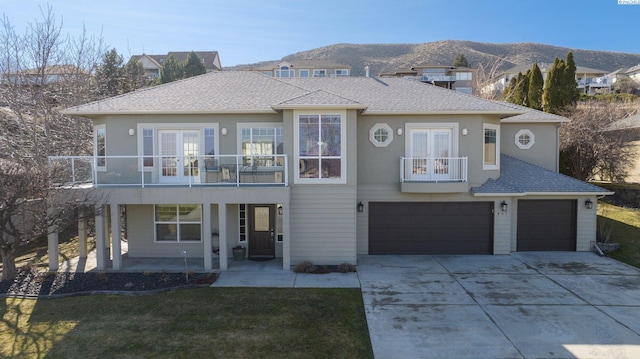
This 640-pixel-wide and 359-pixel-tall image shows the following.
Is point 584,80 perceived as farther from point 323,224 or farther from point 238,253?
point 238,253

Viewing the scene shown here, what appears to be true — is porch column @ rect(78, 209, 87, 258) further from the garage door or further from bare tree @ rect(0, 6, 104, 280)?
the garage door

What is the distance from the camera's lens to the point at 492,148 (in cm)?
1278

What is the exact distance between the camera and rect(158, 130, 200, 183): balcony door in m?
11.0

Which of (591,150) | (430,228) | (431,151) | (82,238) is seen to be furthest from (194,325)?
(591,150)

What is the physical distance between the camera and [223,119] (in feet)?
38.4

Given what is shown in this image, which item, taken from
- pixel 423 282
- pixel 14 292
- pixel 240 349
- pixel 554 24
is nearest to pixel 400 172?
pixel 423 282

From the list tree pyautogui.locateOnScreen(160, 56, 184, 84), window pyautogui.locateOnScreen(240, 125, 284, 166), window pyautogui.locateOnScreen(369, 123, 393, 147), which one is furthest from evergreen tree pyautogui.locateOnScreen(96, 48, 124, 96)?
window pyautogui.locateOnScreen(369, 123, 393, 147)

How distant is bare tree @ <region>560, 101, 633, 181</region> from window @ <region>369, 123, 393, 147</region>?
1318 cm

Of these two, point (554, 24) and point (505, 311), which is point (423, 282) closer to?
point (505, 311)

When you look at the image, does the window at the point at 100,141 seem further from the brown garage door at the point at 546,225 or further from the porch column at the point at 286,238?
the brown garage door at the point at 546,225

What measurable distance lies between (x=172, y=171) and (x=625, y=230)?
16818 millimetres

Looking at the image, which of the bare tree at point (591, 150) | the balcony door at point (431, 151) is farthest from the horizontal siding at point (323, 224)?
the bare tree at point (591, 150)

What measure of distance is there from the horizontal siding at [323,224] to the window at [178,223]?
11.5ft

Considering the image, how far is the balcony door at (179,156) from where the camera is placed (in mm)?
11039
